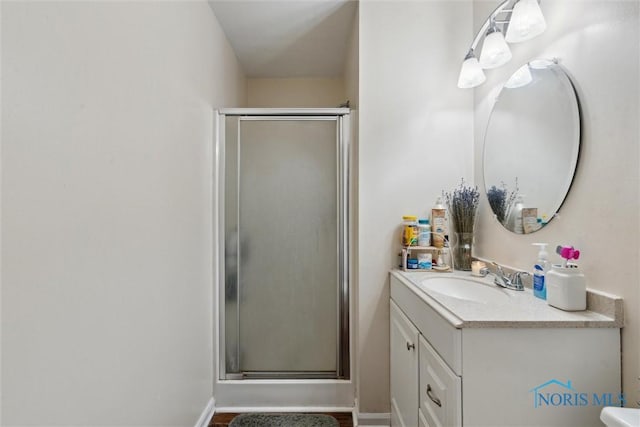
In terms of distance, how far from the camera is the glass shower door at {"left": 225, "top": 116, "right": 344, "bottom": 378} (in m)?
1.94

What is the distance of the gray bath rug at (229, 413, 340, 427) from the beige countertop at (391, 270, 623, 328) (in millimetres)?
1178

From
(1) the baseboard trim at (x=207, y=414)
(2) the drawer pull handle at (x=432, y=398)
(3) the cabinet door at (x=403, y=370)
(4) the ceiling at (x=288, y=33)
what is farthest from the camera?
(4) the ceiling at (x=288, y=33)

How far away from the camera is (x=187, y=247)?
4.92ft

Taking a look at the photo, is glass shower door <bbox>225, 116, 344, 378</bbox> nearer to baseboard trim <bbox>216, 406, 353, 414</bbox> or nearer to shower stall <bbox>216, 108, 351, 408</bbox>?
shower stall <bbox>216, 108, 351, 408</bbox>

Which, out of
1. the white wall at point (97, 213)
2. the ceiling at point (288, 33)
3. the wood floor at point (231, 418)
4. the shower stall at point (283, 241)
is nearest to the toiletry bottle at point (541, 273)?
the shower stall at point (283, 241)

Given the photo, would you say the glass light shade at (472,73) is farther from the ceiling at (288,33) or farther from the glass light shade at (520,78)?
the ceiling at (288,33)

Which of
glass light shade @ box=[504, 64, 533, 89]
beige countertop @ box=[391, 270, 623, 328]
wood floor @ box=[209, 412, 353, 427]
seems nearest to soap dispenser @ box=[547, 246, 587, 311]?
beige countertop @ box=[391, 270, 623, 328]

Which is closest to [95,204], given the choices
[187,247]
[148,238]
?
[148,238]

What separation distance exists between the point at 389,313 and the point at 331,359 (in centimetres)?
54

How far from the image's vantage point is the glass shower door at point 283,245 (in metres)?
1.94

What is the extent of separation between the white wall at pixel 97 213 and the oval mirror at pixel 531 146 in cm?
159

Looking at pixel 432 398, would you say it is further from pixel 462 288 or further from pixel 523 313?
pixel 462 288

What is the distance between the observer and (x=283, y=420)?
5.85 ft

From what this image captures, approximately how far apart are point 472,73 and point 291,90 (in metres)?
1.83
